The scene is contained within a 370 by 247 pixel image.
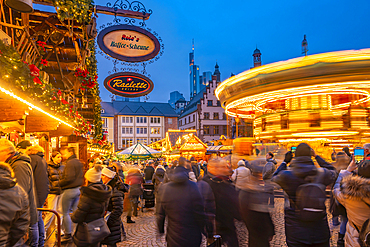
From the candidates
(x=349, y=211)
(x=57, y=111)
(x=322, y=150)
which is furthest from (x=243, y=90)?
(x=57, y=111)

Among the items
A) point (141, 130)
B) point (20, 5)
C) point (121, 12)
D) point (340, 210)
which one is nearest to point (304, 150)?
point (340, 210)

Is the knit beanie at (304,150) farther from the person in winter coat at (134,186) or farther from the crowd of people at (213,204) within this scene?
the person in winter coat at (134,186)

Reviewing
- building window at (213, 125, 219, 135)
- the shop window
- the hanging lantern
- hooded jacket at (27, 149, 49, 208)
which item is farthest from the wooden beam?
building window at (213, 125, 219, 135)

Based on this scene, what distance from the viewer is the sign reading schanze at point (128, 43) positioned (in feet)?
32.2

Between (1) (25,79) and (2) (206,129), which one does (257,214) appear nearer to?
(1) (25,79)

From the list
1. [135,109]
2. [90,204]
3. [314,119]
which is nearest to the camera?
[90,204]

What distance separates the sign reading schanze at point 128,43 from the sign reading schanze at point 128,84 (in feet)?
3.05

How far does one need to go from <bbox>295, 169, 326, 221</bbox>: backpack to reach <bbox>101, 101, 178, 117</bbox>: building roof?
183 ft

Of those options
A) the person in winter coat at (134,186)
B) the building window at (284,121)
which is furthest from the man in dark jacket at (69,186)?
the building window at (284,121)

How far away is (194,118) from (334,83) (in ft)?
140

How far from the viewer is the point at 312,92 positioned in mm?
5426

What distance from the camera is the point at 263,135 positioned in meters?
6.21

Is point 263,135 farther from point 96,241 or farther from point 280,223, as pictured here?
point 96,241

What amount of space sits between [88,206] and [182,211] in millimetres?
1331
